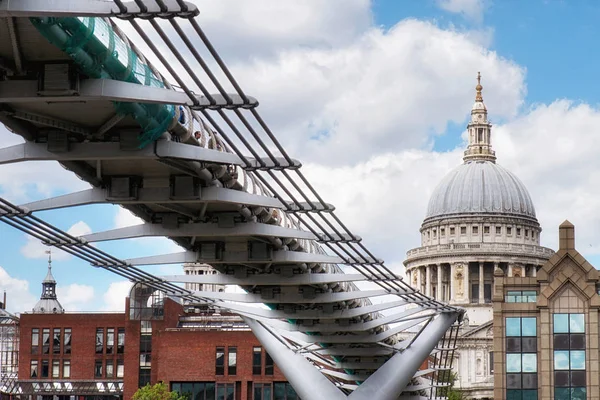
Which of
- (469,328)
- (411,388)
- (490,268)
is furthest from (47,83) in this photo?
(490,268)

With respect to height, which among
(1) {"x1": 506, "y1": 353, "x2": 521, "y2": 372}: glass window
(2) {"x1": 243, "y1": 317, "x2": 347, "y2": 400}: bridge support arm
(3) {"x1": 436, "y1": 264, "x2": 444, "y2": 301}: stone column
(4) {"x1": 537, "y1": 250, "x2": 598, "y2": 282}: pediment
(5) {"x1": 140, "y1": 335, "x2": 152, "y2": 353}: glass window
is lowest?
(2) {"x1": 243, "y1": 317, "x2": 347, "y2": 400}: bridge support arm

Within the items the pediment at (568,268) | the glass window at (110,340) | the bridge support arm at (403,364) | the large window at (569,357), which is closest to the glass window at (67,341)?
the glass window at (110,340)

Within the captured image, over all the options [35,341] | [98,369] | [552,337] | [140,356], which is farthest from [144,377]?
[552,337]

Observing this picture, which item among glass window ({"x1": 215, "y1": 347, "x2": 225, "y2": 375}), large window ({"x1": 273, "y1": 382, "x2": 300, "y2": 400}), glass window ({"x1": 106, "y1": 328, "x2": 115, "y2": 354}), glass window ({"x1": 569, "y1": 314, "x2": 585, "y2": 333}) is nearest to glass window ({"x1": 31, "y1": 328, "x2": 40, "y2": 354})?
glass window ({"x1": 106, "y1": 328, "x2": 115, "y2": 354})

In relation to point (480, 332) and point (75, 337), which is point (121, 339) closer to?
point (75, 337)

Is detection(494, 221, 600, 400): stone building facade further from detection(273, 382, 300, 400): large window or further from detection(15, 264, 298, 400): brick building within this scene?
detection(15, 264, 298, 400): brick building

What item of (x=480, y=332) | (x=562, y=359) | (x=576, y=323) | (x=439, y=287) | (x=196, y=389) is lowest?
(x=196, y=389)

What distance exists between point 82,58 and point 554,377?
53286 mm

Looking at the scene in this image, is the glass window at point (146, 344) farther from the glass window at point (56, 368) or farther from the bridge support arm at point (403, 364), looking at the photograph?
the bridge support arm at point (403, 364)

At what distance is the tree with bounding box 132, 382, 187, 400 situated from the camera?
350ft

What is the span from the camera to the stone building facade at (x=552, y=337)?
76.0 metres

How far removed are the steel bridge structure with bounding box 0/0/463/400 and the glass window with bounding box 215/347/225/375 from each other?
4549 centimetres

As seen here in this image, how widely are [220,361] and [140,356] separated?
20.2 feet

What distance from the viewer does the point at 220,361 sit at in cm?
11312
